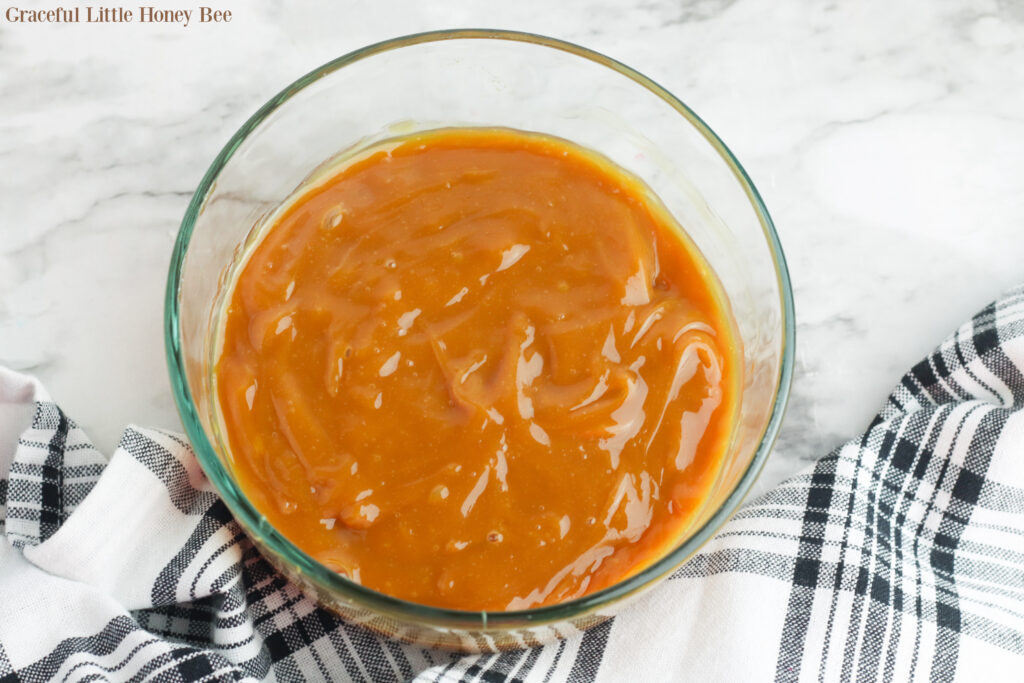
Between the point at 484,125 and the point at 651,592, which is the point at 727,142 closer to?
the point at 484,125

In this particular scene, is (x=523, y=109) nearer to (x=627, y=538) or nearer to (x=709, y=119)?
(x=709, y=119)

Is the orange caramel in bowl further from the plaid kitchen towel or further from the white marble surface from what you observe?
the white marble surface

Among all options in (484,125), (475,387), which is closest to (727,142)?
(484,125)

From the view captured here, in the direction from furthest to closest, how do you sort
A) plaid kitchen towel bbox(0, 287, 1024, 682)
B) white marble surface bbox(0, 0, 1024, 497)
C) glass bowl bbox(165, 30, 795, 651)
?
1. white marble surface bbox(0, 0, 1024, 497)
2. plaid kitchen towel bbox(0, 287, 1024, 682)
3. glass bowl bbox(165, 30, 795, 651)

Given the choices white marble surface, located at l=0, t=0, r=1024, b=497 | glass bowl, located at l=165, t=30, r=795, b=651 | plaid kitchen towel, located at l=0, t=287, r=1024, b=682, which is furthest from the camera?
white marble surface, located at l=0, t=0, r=1024, b=497

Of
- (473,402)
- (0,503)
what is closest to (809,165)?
(473,402)

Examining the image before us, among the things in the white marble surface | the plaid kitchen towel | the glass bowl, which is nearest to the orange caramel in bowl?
the glass bowl
